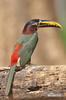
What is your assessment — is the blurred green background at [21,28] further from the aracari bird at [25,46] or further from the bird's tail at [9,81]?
the bird's tail at [9,81]

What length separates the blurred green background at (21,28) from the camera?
10133 millimetres

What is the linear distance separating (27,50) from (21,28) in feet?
12.8

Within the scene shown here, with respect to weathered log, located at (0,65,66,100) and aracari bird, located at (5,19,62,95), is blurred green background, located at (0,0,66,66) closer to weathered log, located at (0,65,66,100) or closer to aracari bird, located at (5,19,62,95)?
aracari bird, located at (5,19,62,95)

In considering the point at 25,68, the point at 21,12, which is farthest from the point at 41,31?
the point at 25,68

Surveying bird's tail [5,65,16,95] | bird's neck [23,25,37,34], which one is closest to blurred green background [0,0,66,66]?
bird's neck [23,25,37,34]

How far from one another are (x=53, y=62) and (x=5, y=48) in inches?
49.2

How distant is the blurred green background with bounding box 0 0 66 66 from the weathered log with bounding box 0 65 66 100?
468 centimetres

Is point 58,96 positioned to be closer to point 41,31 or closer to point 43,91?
point 43,91

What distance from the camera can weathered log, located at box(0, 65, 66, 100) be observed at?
503cm

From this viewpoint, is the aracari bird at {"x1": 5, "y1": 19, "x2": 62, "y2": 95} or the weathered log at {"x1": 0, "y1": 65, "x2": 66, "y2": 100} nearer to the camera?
the weathered log at {"x1": 0, "y1": 65, "x2": 66, "y2": 100}

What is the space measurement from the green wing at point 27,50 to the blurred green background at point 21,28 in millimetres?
3525

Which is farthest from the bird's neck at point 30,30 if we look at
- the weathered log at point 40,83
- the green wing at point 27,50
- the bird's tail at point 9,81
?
the weathered log at point 40,83

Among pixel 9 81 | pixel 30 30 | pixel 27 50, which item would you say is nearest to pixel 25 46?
pixel 27 50

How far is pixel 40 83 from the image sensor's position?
17.0 ft
